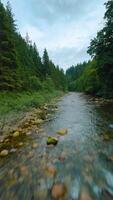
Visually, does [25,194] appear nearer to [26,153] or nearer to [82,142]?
[26,153]

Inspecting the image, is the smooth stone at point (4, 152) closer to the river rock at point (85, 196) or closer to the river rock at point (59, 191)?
the river rock at point (59, 191)

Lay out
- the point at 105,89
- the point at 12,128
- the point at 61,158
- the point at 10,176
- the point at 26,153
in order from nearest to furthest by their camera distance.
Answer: the point at 10,176, the point at 61,158, the point at 26,153, the point at 12,128, the point at 105,89

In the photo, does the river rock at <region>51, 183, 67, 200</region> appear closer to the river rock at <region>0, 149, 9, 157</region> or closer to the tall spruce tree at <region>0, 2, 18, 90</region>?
the river rock at <region>0, 149, 9, 157</region>


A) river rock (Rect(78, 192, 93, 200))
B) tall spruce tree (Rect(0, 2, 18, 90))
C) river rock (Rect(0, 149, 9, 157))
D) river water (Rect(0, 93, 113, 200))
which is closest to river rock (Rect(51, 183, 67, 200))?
river water (Rect(0, 93, 113, 200))

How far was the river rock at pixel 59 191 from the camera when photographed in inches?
155

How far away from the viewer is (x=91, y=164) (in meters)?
5.33

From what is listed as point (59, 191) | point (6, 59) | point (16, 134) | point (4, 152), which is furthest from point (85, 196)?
point (6, 59)

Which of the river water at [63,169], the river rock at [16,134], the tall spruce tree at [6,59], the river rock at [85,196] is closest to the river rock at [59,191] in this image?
the river water at [63,169]

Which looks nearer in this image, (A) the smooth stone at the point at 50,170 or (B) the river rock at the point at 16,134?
(A) the smooth stone at the point at 50,170

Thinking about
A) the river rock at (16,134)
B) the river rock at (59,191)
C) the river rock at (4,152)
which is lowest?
the river rock at (16,134)

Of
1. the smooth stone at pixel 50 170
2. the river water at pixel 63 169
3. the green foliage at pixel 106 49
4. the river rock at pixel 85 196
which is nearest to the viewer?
the river rock at pixel 85 196

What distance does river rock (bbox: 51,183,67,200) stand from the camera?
3945mm

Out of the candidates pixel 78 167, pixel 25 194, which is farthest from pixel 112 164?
pixel 25 194

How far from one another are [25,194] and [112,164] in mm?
2494
